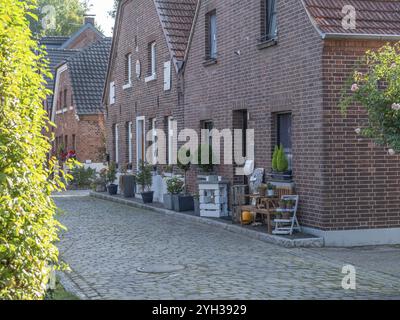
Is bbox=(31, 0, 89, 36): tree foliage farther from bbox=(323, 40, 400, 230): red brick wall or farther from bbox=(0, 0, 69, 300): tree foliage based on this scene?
bbox=(0, 0, 69, 300): tree foliage

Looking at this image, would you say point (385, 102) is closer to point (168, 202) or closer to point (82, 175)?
point (168, 202)

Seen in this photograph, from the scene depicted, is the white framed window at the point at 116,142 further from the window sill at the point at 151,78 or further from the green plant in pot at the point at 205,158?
the green plant in pot at the point at 205,158

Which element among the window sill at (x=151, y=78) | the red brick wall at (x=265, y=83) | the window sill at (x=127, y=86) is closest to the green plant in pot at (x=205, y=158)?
the red brick wall at (x=265, y=83)

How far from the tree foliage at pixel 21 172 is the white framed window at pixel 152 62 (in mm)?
17627

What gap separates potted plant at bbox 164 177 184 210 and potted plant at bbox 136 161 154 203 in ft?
7.94

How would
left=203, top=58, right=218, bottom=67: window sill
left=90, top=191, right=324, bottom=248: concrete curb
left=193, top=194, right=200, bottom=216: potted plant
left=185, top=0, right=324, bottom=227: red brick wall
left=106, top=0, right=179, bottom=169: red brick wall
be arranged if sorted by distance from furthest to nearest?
1. left=106, top=0, right=179, bottom=169: red brick wall
2. left=203, top=58, right=218, bottom=67: window sill
3. left=193, top=194, right=200, bottom=216: potted plant
4. left=185, top=0, right=324, bottom=227: red brick wall
5. left=90, top=191, right=324, bottom=248: concrete curb

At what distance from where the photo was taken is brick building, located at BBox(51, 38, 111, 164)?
35.7m

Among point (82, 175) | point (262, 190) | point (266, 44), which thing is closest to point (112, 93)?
point (82, 175)

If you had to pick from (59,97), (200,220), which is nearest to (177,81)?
(200,220)

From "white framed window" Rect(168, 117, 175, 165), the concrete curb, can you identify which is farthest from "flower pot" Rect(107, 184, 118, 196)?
the concrete curb

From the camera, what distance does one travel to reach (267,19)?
51.6ft

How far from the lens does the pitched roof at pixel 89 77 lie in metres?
35.8

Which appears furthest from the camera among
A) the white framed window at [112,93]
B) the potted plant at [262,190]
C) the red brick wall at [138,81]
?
the white framed window at [112,93]
